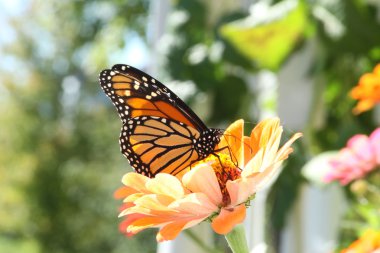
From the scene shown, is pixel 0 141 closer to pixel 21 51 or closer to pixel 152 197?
pixel 21 51

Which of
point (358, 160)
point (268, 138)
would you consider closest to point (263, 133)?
point (268, 138)

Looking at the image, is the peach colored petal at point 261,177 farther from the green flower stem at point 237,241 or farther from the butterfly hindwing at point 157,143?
the butterfly hindwing at point 157,143

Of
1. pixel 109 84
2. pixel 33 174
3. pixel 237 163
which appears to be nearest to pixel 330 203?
pixel 109 84

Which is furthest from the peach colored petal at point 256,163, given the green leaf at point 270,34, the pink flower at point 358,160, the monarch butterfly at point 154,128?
the green leaf at point 270,34

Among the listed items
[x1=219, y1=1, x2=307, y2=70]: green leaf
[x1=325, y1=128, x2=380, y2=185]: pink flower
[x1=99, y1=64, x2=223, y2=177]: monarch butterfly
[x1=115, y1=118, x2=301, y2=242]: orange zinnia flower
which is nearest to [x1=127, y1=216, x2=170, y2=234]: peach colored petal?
[x1=115, y1=118, x2=301, y2=242]: orange zinnia flower

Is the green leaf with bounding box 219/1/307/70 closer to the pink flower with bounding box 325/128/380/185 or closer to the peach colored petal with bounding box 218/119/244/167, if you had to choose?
the pink flower with bounding box 325/128/380/185

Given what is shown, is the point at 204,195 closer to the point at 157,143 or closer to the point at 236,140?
the point at 236,140
